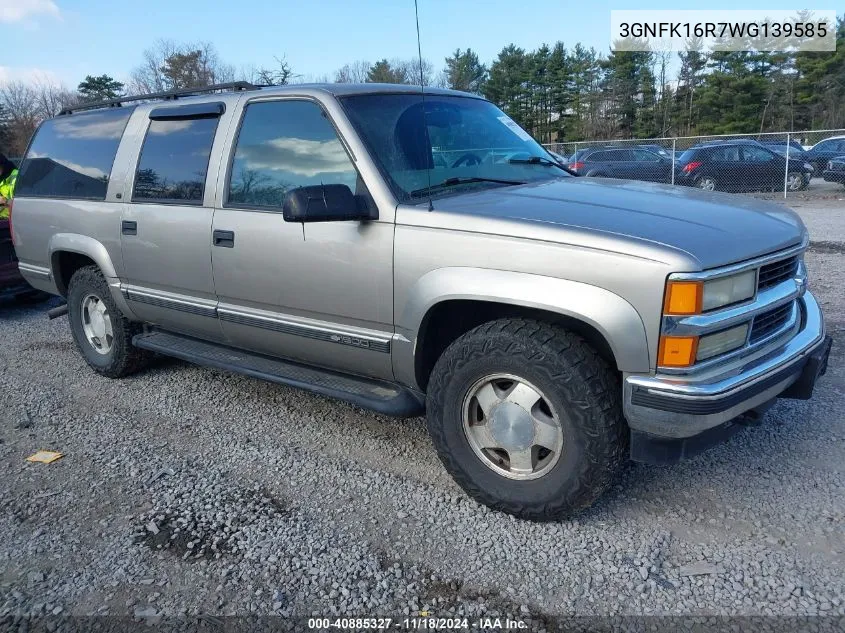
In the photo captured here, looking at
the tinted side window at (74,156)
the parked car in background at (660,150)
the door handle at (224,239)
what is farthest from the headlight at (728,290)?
the parked car in background at (660,150)

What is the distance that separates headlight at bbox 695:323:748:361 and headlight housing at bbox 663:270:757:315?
11 cm

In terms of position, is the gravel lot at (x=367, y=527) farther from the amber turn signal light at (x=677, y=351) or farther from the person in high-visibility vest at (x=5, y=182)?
the person in high-visibility vest at (x=5, y=182)

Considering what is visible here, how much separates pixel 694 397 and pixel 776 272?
862 millimetres

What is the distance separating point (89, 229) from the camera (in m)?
4.93

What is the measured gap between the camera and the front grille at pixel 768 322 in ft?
9.58

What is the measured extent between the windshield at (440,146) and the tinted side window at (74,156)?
2196mm

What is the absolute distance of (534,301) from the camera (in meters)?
2.83

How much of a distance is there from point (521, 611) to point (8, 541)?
89.8 inches

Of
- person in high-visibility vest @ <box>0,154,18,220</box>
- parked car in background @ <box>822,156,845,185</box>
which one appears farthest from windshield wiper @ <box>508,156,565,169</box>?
parked car in background @ <box>822,156,845,185</box>

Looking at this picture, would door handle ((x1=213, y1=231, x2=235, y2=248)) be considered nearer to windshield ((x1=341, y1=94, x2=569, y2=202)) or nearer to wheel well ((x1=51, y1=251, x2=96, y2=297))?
windshield ((x1=341, y1=94, x2=569, y2=202))

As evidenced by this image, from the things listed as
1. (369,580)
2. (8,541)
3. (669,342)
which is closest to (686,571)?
(669,342)

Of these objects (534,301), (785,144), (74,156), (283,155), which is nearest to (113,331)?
(74,156)

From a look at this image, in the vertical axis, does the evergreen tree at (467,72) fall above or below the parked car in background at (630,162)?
above

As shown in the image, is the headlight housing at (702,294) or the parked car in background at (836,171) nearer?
the headlight housing at (702,294)
